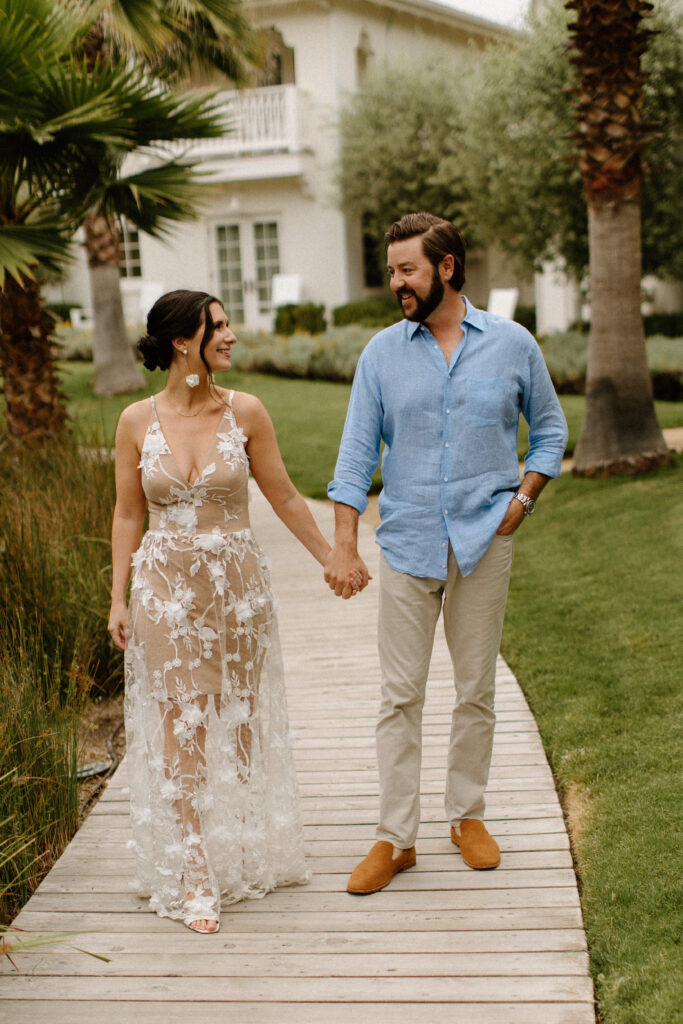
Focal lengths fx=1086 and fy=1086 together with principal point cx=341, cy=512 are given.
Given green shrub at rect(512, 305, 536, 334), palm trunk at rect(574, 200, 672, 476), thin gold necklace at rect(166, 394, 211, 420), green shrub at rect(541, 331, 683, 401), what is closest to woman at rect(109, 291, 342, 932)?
thin gold necklace at rect(166, 394, 211, 420)

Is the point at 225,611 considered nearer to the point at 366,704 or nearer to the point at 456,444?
the point at 456,444

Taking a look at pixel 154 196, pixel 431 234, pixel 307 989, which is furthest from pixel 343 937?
pixel 154 196

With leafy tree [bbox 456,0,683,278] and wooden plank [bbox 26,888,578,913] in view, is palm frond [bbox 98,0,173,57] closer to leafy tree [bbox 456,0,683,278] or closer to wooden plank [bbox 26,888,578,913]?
leafy tree [bbox 456,0,683,278]

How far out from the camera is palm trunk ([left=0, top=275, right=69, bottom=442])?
9.41 meters

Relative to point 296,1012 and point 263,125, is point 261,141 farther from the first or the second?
point 296,1012

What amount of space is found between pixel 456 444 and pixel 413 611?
0.54 metres

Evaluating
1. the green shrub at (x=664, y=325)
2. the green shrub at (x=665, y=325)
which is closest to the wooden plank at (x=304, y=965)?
the green shrub at (x=664, y=325)

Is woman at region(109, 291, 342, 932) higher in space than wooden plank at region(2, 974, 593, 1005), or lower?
higher

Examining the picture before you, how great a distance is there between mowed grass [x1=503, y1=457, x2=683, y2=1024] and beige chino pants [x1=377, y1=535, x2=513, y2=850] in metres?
0.64

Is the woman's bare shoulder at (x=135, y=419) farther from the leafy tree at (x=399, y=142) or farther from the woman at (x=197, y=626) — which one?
the leafy tree at (x=399, y=142)

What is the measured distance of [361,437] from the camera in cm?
346

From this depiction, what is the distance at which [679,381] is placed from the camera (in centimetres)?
1525

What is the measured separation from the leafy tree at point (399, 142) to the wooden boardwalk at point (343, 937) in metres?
18.7

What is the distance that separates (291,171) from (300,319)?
3387 mm
